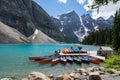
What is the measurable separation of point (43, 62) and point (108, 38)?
12263cm

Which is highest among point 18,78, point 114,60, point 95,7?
point 95,7

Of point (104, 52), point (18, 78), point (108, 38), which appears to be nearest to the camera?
point (18, 78)

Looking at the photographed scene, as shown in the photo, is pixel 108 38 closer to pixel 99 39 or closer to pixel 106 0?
pixel 99 39

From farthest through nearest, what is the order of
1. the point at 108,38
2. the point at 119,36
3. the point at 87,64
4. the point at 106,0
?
the point at 108,38 → the point at 119,36 → the point at 87,64 → the point at 106,0

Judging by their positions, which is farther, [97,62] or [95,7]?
[97,62]

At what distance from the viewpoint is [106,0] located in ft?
37.2

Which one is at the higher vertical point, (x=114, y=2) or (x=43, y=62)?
(x=114, y=2)

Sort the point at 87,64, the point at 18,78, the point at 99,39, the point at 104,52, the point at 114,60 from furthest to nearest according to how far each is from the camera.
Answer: the point at 99,39, the point at 104,52, the point at 87,64, the point at 18,78, the point at 114,60

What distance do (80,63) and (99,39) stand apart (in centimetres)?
14249

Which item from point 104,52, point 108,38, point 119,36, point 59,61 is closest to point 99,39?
point 108,38

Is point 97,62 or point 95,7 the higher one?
point 95,7

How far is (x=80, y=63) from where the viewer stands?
186ft

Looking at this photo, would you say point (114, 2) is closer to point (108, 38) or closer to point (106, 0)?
point (106, 0)

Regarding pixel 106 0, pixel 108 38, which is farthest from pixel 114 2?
pixel 108 38
